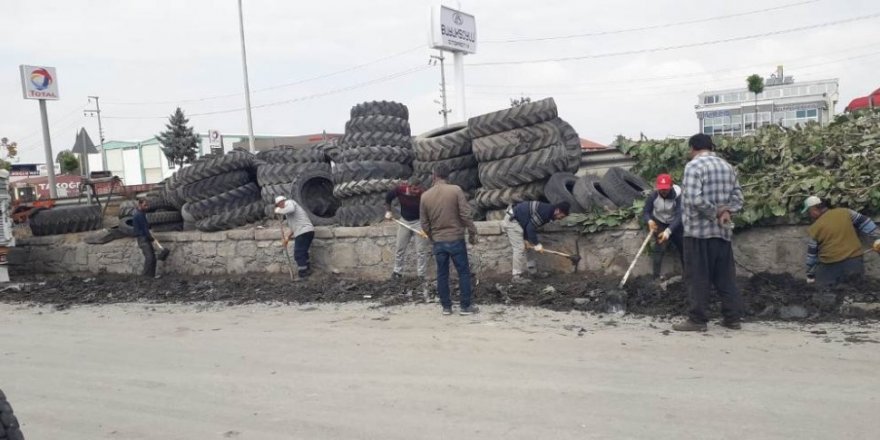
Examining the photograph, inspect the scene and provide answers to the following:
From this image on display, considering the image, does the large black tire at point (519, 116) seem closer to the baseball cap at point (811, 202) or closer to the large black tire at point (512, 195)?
the large black tire at point (512, 195)

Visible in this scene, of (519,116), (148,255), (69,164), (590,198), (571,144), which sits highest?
(69,164)

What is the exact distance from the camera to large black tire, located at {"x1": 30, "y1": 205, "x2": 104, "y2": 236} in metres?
13.6

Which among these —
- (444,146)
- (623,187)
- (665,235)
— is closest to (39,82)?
(444,146)

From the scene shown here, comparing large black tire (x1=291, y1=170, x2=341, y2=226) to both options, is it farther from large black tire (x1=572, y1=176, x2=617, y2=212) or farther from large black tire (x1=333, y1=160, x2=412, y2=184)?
large black tire (x1=572, y1=176, x2=617, y2=212)

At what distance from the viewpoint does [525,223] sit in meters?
8.21

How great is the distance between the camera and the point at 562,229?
27.6 feet

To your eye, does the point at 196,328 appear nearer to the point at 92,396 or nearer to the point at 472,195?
the point at 92,396

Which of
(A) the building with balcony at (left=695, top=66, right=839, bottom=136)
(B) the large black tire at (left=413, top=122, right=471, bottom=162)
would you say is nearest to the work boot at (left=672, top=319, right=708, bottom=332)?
(B) the large black tire at (left=413, top=122, right=471, bottom=162)

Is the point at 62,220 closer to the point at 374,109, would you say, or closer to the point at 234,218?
the point at 234,218

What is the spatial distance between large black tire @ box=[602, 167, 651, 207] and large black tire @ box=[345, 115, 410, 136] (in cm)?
376

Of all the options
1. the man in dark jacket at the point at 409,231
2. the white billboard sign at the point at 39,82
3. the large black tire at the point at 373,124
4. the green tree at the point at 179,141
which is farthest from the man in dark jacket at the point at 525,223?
the green tree at the point at 179,141

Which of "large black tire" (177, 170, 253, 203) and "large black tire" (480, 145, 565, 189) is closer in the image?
"large black tire" (480, 145, 565, 189)

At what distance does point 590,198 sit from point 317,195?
5440mm

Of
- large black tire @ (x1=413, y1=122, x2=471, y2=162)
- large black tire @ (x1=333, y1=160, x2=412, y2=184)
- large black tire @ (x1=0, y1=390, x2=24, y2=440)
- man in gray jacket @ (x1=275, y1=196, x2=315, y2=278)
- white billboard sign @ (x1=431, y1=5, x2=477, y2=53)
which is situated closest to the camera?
large black tire @ (x1=0, y1=390, x2=24, y2=440)
